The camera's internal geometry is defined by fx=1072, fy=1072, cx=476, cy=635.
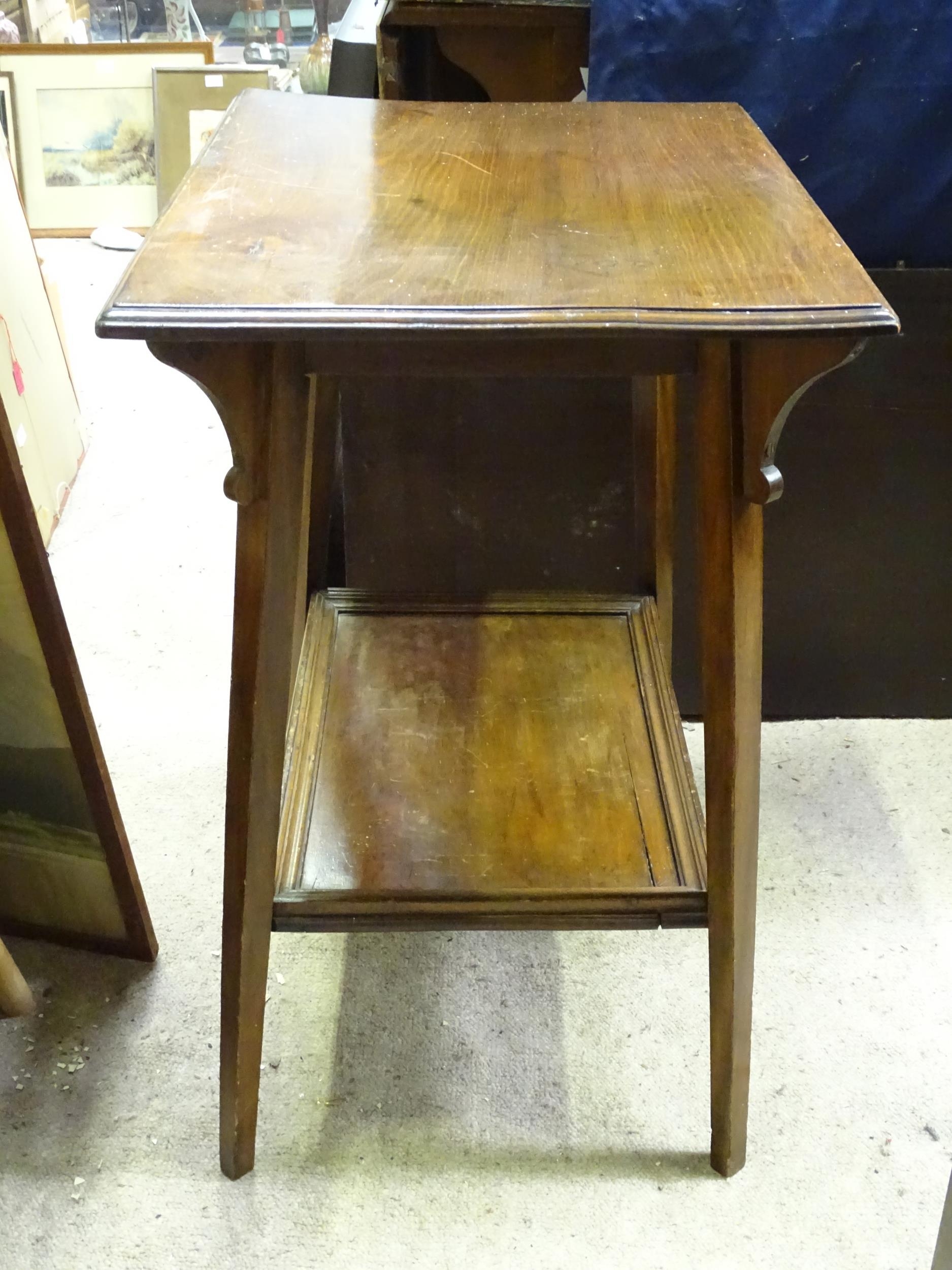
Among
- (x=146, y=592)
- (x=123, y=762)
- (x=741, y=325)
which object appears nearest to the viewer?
(x=741, y=325)

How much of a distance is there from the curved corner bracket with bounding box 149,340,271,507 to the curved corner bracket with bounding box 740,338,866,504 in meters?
0.24

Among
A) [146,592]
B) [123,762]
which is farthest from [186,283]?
[146,592]

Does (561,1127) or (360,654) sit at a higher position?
(360,654)

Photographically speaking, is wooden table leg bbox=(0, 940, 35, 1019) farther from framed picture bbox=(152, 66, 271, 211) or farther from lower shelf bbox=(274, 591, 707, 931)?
framed picture bbox=(152, 66, 271, 211)

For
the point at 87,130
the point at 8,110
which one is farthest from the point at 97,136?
the point at 8,110

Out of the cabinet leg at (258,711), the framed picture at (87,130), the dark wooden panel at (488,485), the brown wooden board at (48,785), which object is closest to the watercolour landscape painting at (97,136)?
the framed picture at (87,130)

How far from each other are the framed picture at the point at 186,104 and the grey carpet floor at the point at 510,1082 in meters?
2.02

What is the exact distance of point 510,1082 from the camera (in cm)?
86

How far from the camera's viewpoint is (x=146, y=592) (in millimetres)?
1454

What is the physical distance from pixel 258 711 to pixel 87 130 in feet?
8.41

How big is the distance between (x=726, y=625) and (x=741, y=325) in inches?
7.4

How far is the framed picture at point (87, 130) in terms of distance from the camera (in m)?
2.61

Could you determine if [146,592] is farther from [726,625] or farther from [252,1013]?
[726,625]

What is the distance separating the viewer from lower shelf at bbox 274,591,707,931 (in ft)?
2.35
